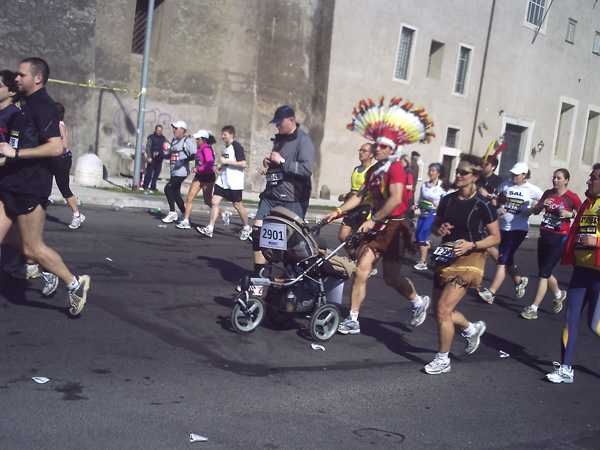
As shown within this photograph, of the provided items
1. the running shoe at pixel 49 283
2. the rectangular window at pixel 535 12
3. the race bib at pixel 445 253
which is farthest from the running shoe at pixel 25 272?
the rectangular window at pixel 535 12

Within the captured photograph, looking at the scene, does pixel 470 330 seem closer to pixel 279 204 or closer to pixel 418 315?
pixel 418 315

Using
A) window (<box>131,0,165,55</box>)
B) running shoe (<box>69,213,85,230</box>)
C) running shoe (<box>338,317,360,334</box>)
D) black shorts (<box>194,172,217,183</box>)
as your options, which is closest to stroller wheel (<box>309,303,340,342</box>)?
running shoe (<box>338,317,360,334</box>)

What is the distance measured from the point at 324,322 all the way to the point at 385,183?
148 cm

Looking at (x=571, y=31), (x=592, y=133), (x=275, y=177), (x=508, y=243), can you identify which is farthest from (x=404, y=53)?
(x=275, y=177)

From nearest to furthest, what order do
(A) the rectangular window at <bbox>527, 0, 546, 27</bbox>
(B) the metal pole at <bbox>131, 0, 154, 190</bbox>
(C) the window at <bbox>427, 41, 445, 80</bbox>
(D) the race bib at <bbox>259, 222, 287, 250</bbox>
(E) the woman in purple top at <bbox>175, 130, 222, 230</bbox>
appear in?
(D) the race bib at <bbox>259, 222, 287, 250</bbox>
(E) the woman in purple top at <bbox>175, 130, 222, 230</bbox>
(B) the metal pole at <bbox>131, 0, 154, 190</bbox>
(C) the window at <bbox>427, 41, 445, 80</bbox>
(A) the rectangular window at <bbox>527, 0, 546, 27</bbox>

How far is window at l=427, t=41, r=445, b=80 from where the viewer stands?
29625 mm

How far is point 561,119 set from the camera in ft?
121

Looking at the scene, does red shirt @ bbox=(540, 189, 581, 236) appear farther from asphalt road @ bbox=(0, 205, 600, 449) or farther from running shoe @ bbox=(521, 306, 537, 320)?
asphalt road @ bbox=(0, 205, 600, 449)

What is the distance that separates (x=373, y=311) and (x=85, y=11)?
53.6 ft

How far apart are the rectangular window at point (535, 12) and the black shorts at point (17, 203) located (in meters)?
30.9

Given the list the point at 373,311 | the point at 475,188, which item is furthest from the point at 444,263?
the point at 373,311

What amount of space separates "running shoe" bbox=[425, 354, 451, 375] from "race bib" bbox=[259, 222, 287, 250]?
5.29ft

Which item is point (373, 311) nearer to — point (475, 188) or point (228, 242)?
point (475, 188)

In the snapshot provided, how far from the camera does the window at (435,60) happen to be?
2962cm
